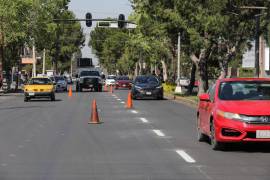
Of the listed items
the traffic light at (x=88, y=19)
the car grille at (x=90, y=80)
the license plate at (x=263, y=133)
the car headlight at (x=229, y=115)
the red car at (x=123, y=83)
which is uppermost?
the traffic light at (x=88, y=19)

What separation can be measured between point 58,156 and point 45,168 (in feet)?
5.72

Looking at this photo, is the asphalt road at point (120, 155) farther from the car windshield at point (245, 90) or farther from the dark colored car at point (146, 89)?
the dark colored car at point (146, 89)

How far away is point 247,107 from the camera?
13.9 m

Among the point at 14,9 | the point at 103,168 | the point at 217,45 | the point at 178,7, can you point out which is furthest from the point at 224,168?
the point at 14,9

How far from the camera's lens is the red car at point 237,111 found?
13.8 metres

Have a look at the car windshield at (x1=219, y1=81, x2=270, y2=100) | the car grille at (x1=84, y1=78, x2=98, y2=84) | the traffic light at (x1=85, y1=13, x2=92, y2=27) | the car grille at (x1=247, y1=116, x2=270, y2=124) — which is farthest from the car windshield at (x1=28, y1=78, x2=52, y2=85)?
the car grille at (x1=247, y1=116, x2=270, y2=124)

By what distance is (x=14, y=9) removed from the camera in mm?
61031

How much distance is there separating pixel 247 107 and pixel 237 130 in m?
0.50

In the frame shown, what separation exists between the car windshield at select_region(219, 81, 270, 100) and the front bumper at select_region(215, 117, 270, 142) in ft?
3.30

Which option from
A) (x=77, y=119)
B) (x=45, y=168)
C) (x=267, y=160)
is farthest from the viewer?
(x=77, y=119)

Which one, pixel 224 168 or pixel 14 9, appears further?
pixel 14 9

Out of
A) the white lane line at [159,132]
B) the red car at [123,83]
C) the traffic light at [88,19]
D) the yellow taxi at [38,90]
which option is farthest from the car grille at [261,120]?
the red car at [123,83]

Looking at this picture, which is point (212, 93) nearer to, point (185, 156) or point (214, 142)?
point (214, 142)

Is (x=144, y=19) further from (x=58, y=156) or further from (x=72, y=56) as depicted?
(x=72, y=56)
